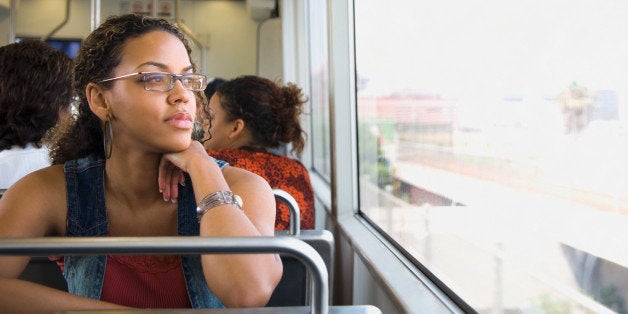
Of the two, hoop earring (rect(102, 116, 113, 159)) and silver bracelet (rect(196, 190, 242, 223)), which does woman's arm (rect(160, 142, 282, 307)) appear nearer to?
silver bracelet (rect(196, 190, 242, 223))

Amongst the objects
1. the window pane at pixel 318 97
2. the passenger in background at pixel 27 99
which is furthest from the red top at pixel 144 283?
the window pane at pixel 318 97

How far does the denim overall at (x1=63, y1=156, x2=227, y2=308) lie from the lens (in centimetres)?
125

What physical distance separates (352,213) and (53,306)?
5.98ft

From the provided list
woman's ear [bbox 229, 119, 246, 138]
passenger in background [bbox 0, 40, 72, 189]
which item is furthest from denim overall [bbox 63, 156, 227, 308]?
woman's ear [bbox 229, 119, 246, 138]

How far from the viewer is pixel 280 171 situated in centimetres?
231

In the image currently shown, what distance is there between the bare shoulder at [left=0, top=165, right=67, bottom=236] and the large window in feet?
3.07

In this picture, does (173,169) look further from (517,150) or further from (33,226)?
(517,150)

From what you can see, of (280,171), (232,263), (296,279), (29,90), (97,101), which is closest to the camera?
(232,263)

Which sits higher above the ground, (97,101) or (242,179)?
(97,101)

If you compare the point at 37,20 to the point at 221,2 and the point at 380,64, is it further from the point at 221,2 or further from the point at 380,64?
the point at 380,64

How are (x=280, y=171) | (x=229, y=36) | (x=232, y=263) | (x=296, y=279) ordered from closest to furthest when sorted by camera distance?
(x=232, y=263) < (x=296, y=279) < (x=280, y=171) < (x=229, y=36)

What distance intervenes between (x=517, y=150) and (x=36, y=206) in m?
0.99

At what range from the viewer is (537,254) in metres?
1.07

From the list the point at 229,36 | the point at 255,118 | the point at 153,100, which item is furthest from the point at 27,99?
the point at 229,36
